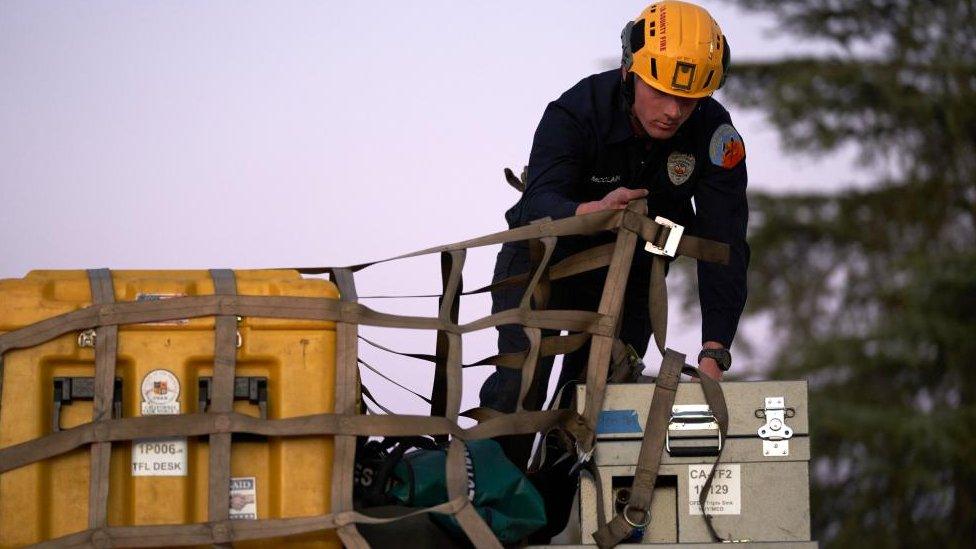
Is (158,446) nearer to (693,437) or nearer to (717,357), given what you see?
(693,437)

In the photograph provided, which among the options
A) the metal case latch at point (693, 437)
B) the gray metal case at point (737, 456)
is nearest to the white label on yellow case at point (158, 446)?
the gray metal case at point (737, 456)

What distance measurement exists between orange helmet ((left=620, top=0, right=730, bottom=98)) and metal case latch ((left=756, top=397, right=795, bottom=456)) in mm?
1306

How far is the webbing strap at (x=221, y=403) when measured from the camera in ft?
13.6

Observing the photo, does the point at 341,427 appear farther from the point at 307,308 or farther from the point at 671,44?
the point at 671,44

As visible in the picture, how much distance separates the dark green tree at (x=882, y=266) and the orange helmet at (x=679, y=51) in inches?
724

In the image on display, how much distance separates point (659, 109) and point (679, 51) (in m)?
0.23

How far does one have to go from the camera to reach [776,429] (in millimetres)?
4762

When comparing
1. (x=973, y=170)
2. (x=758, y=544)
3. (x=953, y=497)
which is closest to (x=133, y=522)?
(x=758, y=544)

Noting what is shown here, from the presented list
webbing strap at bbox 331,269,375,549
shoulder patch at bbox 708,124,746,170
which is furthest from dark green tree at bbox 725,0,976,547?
webbing strap at bbox 331,269,375,549

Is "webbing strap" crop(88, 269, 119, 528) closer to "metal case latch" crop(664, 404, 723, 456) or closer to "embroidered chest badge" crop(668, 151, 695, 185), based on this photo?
"metal case latch" crop(664, 404, 723, 456)

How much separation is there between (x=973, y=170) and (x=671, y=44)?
70.1 ft

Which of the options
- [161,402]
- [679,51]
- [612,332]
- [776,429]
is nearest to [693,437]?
[776,429]

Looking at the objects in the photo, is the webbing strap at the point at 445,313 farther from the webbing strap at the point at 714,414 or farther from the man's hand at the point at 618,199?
the webbing strap at the point at 714,414

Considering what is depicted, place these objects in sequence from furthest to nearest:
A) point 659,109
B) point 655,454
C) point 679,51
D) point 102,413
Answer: point 659,109, point 679,51, point 655,454, point 102,413
